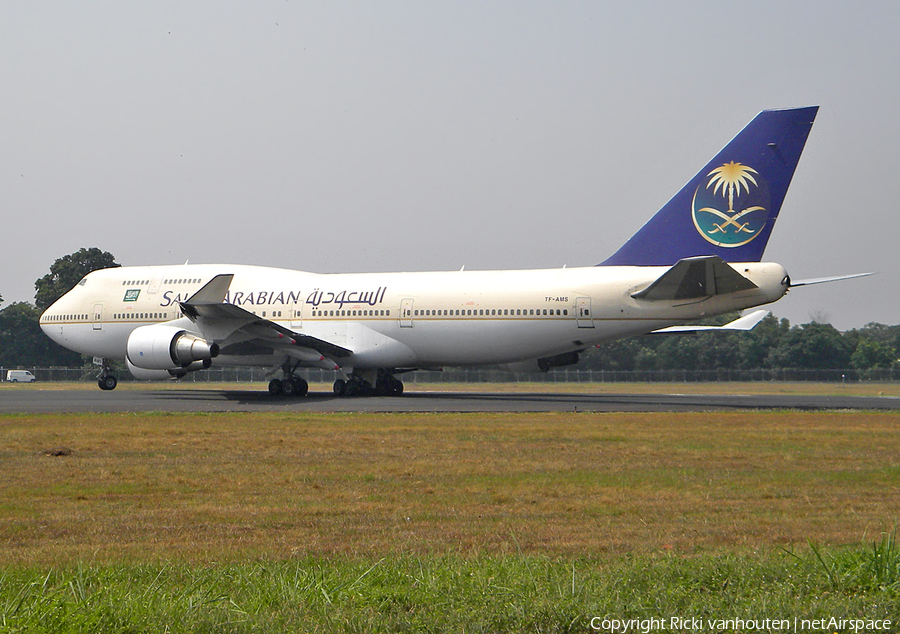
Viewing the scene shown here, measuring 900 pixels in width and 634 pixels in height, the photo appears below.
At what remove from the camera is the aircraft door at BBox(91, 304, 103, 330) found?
34375 millimetres

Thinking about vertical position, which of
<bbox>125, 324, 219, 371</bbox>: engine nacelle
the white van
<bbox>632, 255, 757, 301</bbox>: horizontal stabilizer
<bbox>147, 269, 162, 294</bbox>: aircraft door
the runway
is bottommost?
the runway

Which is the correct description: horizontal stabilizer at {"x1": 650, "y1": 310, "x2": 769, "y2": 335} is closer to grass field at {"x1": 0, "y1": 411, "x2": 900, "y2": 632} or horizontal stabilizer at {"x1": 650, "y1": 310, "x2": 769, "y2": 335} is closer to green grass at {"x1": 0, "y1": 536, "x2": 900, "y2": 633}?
grass field at {"x1": 0, "y1": 411, "x2": 900, "y2": 632}

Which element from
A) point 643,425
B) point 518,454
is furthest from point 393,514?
point 643,425

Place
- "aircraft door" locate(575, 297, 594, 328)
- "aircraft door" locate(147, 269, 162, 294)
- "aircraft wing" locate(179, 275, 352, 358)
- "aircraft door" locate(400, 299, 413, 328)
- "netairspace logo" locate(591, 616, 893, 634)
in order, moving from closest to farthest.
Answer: "netairspace logo" locate(591, 616, 893, 634)
"aircraft door" locate(575, 297, 594, 328)
"aircraft wing" locate(179, 275, 352, 358)
"aircraft door" locate(400, 299, 413, 328)
"aircraft door" locate(147, 269, 162, 294)

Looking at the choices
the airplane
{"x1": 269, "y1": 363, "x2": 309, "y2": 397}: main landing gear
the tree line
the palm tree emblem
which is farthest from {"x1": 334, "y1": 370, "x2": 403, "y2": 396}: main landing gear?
the tree line

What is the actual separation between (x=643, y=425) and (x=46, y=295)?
7111cm

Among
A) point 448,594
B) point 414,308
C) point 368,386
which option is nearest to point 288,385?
point 368,386

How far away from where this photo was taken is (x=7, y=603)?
4805mm

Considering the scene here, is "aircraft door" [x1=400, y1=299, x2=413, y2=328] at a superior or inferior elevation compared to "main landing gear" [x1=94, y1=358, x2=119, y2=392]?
superior

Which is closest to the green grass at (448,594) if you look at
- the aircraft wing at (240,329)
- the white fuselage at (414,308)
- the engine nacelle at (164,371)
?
the white fuselage at (414,308)

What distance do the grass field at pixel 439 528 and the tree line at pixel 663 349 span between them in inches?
2271

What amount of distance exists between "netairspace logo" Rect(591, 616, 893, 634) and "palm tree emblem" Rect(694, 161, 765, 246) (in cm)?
2149

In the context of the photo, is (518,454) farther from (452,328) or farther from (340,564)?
(452,328)

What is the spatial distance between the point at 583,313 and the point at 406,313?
6.17 meters
